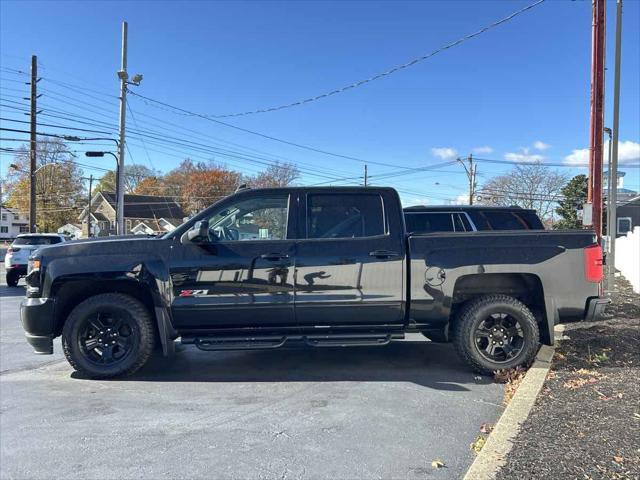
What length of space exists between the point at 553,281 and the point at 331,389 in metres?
2.55

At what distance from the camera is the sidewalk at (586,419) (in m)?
3.05

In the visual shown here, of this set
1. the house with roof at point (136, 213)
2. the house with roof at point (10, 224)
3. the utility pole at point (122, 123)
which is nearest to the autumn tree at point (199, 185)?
the house with roof at point (136, 213)

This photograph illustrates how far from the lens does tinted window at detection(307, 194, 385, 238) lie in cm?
527

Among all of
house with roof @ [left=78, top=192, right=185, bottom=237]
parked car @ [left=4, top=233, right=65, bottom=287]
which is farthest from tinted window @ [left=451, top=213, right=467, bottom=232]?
house with roof @ [left=78, top=192, right=185, bottom=237]

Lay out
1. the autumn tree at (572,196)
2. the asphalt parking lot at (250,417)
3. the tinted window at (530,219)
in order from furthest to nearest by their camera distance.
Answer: the autumn tree at (572,196) < the tinted window at (530,219) < the asphalt parking lot at (250,417)

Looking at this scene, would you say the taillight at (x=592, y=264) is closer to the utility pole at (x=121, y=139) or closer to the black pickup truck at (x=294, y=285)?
the black pickup truck at (x=294, y=285)

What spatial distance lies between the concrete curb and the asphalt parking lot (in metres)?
0.20

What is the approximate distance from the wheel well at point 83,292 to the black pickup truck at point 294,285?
0.01 meters

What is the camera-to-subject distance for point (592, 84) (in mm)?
9188

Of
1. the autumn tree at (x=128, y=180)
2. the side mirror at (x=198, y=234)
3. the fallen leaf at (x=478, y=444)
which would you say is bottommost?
the fallen leaf at (x=478, y=444)

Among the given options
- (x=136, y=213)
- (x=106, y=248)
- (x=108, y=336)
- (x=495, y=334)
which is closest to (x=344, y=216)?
(x=495, y=334)

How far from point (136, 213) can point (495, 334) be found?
73.5m

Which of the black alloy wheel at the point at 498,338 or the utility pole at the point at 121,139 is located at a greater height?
the utility pole at the point at 121,139

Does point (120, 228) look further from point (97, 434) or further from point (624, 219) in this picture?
point (624, 219)
